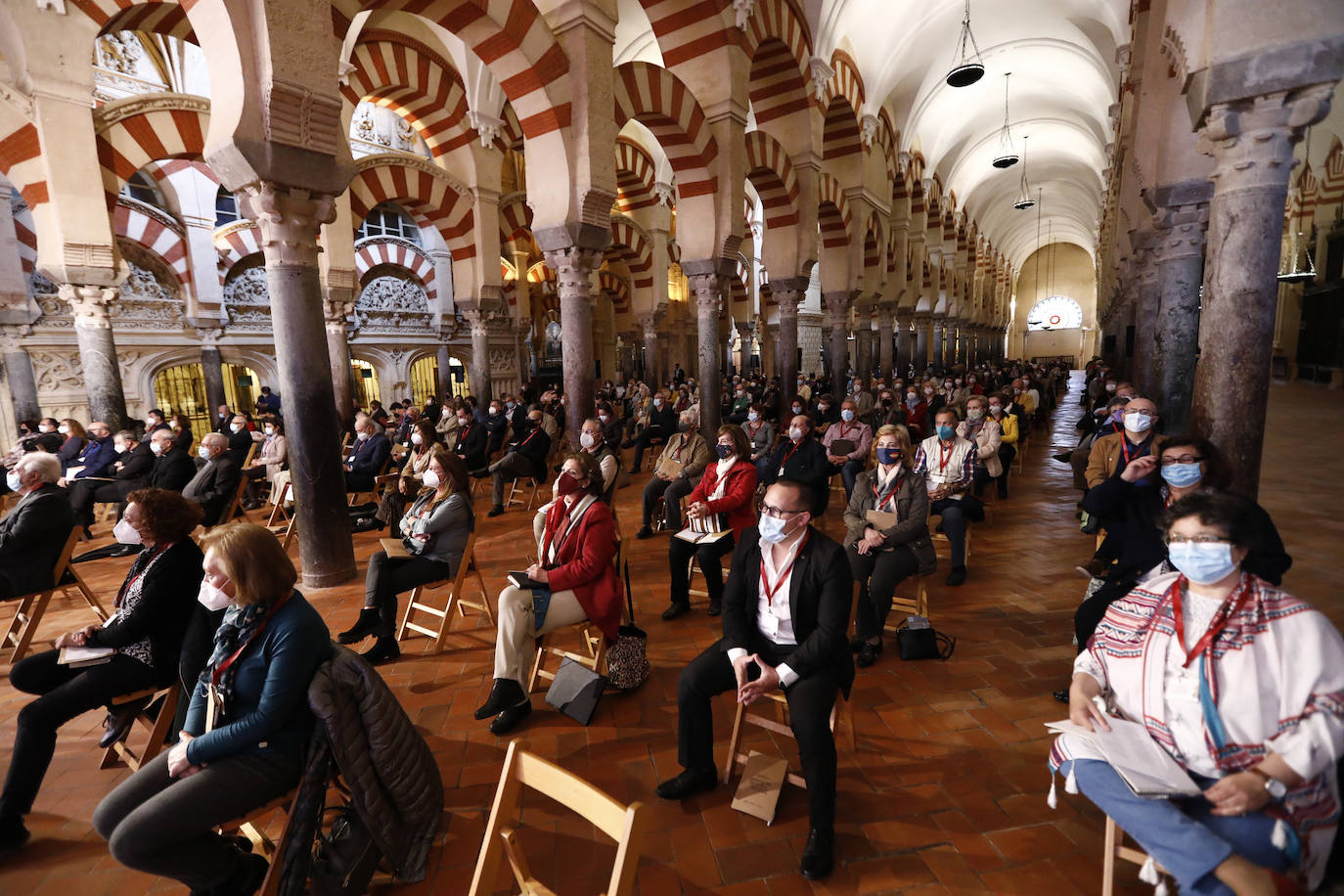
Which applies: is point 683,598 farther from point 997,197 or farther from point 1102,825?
point 997,197

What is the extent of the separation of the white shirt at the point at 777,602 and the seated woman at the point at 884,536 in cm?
85

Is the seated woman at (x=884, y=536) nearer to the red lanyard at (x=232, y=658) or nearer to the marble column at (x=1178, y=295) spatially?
the red lanyard at (x=232, y=658)

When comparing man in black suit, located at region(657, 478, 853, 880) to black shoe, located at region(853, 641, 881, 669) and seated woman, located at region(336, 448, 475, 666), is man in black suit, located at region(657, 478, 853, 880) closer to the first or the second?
black shoe, located at region(853, 641, 881, 669)

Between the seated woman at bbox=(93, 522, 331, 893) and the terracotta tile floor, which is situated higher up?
the seated woman at bbox=(93, 522, 331, 893)

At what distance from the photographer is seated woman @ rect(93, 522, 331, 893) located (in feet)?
5.47

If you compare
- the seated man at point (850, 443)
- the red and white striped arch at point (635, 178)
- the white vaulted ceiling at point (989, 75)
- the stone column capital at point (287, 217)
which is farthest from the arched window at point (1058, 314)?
the stone column capital at point (287, 217)

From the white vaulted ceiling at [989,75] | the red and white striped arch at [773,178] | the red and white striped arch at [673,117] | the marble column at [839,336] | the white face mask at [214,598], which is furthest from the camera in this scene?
the marble column at [839,336]

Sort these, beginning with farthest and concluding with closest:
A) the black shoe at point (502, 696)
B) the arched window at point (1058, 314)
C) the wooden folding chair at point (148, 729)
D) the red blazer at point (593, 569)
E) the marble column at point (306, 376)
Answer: the arched window at point (1058, 314), the marble column at point (306, 376), the red blazer at point (593, 569), the black shoe at point (502, 696), the wooden folding chair at point (148, 729)

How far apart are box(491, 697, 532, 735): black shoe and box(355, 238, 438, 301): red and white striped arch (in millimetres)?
12439

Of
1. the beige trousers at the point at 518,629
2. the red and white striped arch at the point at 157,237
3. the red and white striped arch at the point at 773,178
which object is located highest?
the red and white striped arch at the point at 773,178

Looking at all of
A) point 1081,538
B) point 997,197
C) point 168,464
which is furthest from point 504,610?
point 997,197

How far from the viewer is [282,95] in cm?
390

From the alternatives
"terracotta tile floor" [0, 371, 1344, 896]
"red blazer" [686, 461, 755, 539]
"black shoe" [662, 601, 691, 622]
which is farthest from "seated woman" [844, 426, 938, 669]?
"black shoe" [662, 601, 691, 622]

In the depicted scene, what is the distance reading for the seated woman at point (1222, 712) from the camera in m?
1.42
